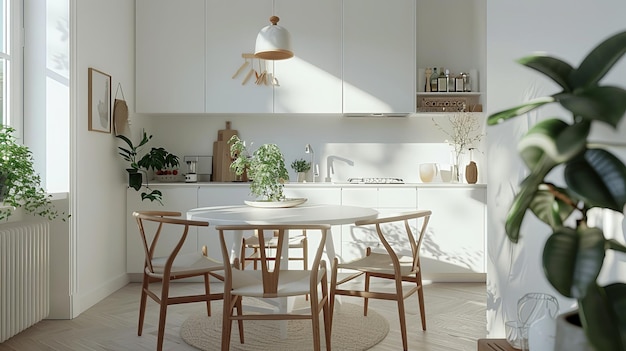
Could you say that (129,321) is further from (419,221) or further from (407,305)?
(419,221)

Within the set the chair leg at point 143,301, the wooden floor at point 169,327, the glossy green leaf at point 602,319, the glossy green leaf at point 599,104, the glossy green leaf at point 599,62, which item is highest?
the glossy green leaf at point 599,62

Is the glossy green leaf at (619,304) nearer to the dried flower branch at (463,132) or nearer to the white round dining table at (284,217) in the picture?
the white round dining table at (284,217)

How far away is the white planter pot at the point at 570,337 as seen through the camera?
0.84 m

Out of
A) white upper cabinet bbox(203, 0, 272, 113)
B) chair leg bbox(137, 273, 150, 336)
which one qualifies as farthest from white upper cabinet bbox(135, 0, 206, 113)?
chair leg bbox(137, 273, 150, 336)

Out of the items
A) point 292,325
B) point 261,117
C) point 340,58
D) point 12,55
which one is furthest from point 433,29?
point 12,55

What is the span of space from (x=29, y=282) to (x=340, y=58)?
3.30m

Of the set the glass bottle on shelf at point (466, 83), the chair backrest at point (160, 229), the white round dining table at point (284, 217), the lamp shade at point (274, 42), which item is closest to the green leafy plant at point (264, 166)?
the white round dining table at point (284, 217)

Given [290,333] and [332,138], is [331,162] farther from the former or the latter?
[290,333]

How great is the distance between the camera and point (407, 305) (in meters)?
4.06

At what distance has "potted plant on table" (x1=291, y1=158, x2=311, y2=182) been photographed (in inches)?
212

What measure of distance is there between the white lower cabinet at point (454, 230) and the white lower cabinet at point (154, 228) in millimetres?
2184

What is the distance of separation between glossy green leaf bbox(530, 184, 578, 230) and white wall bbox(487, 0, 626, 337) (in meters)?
0.68

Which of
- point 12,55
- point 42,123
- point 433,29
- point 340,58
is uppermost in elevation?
point 433,29

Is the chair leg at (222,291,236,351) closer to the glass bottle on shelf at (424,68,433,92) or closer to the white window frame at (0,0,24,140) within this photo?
the white window frame at (0,0,24,140)
